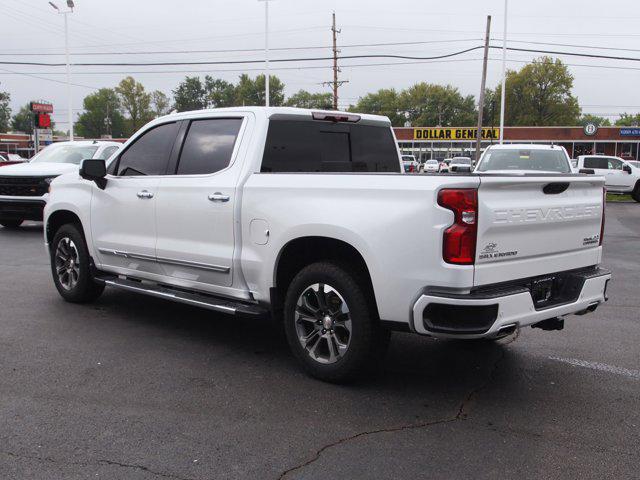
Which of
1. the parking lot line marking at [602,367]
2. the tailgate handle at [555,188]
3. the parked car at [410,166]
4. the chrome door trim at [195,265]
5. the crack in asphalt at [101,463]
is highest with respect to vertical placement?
the tailgate handle at [555,188]

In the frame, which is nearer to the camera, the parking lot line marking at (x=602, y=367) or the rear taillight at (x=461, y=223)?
the rear taillight at (x=461, y=223)

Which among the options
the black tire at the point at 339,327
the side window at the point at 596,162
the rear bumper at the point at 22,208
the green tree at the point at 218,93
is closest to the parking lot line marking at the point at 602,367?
the black tire at the point at 339,327

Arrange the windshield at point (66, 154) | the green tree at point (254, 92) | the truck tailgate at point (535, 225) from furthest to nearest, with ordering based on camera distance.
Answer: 1. the green tree at point (254, 92)
2. the windshield at point (66, 154)
3. the truck tailgate at point (535, 225)

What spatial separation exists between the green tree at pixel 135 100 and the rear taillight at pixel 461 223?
407ft

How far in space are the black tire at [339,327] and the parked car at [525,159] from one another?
9.74 meters

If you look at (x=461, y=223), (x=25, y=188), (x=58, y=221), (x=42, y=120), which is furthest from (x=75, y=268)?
(x=42, y=120)

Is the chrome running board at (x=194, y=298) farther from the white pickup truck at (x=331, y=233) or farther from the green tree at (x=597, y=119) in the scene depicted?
the green tree at (x=597, y=119)

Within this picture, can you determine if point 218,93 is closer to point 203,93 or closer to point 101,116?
point 203,93

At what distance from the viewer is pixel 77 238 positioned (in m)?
6.45

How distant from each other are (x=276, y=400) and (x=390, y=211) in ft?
4.78

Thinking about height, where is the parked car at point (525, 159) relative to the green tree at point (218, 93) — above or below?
below

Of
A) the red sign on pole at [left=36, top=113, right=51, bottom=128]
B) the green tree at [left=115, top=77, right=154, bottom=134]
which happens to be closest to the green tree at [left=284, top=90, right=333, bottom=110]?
the green tree at [left=115, top=77, right=154, bottom=134]

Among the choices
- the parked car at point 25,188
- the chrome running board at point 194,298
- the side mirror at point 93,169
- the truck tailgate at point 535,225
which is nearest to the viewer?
the truck tailgate at point 535,225

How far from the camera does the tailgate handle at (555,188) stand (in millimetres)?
4099
